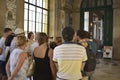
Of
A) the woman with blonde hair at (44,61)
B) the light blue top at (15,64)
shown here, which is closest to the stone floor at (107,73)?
the woman with blonde hair at (44,61)

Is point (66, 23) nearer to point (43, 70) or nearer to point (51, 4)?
point (51, 4)

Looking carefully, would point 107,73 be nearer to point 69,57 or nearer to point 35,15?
point 35,15

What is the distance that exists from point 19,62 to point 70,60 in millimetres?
827

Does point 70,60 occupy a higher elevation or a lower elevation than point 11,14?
lower

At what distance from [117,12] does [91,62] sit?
12485 mm

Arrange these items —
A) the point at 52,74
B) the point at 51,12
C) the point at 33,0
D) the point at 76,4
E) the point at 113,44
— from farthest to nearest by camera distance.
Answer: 1. the point at 76,4
2. the point at 113,44
3. the point at 51,12
4. the point at 33,0
5. the point at 52,74

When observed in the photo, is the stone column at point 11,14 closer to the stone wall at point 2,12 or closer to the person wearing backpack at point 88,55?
the stone wall at point 2,12

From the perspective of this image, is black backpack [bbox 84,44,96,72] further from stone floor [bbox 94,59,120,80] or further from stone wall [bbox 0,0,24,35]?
stone wall [bbox 0,0,24,35]

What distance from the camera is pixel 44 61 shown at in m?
3.96

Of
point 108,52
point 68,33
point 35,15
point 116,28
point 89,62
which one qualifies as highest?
point 35,15

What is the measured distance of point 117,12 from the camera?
16203 mm

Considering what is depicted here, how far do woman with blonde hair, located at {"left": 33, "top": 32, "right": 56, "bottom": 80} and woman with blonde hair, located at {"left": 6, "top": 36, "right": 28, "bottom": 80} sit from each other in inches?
10.8

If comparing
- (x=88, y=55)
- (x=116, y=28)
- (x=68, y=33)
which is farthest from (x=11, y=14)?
(x=116, y=28)

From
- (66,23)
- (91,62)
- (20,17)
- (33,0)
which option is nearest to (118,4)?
(66,23)
